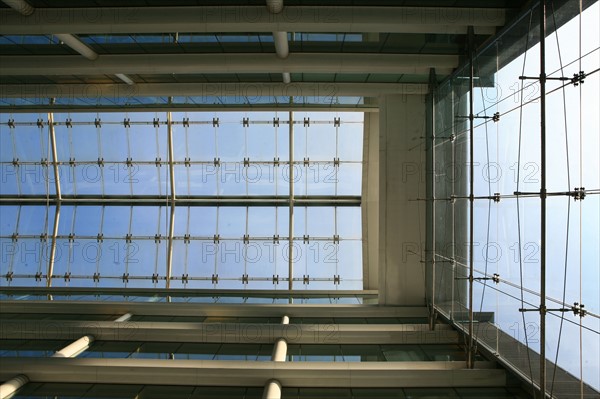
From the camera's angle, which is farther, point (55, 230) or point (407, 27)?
point (55, 230)

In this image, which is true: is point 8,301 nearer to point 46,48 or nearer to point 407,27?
point 46,48

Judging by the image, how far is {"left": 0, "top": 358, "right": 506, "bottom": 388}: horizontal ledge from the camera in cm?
1216

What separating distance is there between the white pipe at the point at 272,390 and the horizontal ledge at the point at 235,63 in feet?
26.2

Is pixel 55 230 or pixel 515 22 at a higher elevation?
pixel 515 22

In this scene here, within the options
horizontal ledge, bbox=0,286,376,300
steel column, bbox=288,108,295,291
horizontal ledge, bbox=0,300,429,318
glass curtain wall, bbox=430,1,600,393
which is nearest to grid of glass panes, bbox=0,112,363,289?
steel column, bbox=288,108,295,291

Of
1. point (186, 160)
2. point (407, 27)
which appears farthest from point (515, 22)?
point (186, 160)

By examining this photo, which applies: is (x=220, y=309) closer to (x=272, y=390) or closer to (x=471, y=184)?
(x=272, y=390)

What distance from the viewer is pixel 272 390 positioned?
11555mm

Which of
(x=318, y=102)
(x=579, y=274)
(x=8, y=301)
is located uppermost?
(x=318, y=102)

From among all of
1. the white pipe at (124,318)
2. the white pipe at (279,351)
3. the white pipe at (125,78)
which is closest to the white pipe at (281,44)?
the white pipe at (125,78)

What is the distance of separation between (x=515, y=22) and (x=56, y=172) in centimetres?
1836

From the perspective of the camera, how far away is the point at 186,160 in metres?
21.6

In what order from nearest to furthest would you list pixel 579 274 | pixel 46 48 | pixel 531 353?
1. pixel 579 274
2. pixel 531 353
3. pixel 46 48

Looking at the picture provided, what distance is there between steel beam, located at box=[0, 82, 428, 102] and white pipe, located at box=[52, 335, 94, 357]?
756 cm
